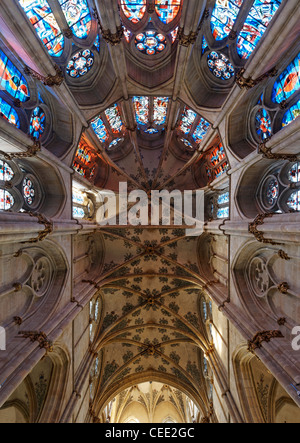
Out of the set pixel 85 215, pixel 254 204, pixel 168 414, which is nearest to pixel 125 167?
pixel 85 215

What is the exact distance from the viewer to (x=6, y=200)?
27.6 feet

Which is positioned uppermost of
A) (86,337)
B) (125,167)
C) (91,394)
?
(125,167)

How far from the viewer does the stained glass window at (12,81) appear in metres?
6.78

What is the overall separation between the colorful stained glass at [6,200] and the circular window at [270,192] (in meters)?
9.80

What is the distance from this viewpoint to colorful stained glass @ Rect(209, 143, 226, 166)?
1304 centimetres

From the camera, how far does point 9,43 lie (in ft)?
21.3

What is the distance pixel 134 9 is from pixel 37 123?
6139 millimetres

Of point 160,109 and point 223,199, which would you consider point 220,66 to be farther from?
point 223,199

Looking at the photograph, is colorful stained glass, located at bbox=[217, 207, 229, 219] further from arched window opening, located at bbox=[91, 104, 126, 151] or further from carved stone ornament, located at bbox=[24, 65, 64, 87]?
carved stone ornament, located at bbox=[24, 65, 64, 87]

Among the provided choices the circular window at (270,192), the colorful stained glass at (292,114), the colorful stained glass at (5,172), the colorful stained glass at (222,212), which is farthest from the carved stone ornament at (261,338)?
the colorful stained glass at (5,172)

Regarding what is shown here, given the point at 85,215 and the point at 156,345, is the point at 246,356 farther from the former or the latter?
the point at 85,215

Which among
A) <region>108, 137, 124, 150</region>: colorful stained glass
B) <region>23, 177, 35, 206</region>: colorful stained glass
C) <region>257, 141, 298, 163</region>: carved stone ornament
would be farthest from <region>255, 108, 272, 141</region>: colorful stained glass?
<region>23, 177, 35, 206</region>: colorful stained glass
